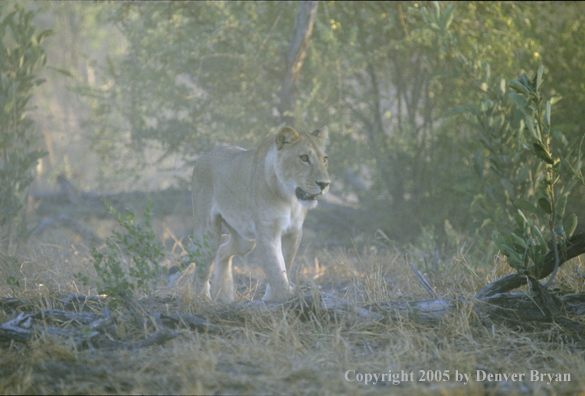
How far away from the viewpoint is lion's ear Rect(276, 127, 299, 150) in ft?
13.8

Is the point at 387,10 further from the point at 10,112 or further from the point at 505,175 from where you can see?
the point at 10,112

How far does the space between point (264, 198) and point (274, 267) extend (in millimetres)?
575

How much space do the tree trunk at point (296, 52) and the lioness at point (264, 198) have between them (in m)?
2.58

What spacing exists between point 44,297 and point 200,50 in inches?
206

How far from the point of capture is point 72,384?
2428 millimetres

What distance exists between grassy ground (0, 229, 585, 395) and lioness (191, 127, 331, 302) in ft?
2.61

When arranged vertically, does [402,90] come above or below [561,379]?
above

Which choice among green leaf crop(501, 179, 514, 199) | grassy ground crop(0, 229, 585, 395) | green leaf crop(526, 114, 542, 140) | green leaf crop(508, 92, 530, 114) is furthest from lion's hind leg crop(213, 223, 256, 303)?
green leaf crop(526, 114, 542, 140)

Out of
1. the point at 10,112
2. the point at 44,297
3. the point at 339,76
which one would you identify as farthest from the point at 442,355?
the point at 339,76

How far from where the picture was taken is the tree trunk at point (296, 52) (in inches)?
279

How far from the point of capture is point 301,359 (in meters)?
2.78

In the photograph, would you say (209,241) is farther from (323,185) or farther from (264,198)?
(323,185)

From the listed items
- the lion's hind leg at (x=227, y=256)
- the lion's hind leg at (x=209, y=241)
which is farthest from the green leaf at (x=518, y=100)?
the lion's hind leg at (x=209, y=241)

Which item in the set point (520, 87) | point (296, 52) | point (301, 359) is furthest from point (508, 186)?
point (296, 52)
